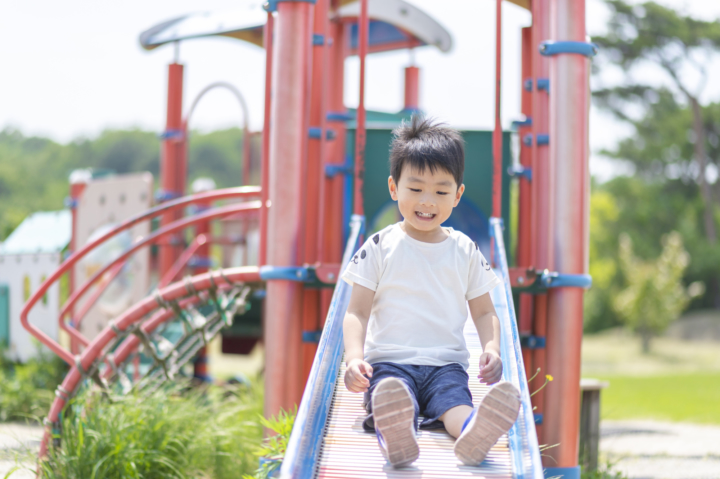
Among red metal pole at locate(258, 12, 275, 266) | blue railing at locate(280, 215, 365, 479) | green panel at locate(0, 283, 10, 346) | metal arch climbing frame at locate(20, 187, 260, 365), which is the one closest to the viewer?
blue railing at locate(280, 215, 365, 479)

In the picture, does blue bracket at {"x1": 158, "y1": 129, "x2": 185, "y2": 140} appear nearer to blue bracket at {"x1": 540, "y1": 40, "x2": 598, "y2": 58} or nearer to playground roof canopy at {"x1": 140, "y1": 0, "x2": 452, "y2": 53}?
playground roof canopy at {"x1": 140, "y1": 0, "x2": 452, "y2": 53}

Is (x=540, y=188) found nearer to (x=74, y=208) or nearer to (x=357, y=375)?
(x=357, y=375)

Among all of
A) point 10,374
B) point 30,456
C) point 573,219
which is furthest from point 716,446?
point 10,374

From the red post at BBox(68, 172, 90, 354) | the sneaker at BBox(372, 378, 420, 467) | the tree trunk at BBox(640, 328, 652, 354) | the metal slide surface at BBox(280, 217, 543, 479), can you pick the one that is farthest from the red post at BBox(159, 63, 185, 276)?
the tree trunk at BBox(640, 328, 652, 354)

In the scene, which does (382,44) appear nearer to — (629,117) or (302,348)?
(302,348)

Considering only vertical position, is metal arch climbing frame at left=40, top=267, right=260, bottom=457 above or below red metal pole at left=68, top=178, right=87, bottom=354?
below

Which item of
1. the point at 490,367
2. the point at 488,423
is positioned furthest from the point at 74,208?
the point at 488,423

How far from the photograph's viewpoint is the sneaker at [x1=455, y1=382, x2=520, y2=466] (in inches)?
94.1

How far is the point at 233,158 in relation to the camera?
6731cm

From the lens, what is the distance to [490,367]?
2.71m

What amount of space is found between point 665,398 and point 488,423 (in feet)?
37.3

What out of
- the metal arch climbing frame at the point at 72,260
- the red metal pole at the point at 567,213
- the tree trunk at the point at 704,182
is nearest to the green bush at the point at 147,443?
the metal arch climbing frame at the point at 72,260

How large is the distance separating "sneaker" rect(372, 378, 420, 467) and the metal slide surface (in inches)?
2.6

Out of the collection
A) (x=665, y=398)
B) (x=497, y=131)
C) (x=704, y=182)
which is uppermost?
(x=704, y=182)
